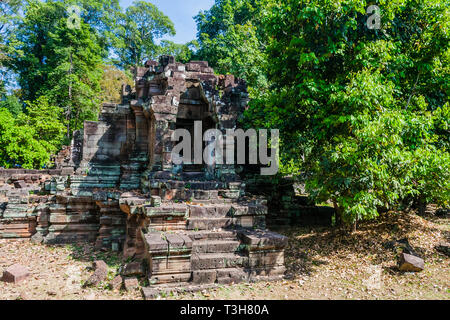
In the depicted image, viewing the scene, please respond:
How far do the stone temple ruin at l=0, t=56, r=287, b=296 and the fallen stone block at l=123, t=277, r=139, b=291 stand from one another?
0.86ft

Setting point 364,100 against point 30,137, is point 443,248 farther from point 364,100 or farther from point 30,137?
point 30,137

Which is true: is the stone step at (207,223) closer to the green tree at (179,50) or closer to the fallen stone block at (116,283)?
the fallen stone block at (116,283)

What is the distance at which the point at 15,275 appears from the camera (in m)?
5.81

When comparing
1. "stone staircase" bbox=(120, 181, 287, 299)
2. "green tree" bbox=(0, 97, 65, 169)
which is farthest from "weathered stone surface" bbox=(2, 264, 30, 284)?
"green tree" bbox=(0, 97, 65, 169)

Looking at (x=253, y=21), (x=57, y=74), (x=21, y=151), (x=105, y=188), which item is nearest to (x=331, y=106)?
(x=105, y=188)

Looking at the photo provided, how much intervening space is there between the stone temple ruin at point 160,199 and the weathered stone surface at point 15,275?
220cm

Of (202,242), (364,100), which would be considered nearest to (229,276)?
(202,242)

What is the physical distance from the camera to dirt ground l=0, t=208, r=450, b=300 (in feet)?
17.9

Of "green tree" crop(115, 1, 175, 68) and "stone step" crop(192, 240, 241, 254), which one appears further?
"green tree" crop(115, 1, 175, 68)

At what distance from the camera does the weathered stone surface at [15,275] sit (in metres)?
5.80

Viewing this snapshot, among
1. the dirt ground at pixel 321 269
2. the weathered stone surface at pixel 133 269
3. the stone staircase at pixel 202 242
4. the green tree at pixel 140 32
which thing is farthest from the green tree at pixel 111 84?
the weathered stone surface at pixel 133 269

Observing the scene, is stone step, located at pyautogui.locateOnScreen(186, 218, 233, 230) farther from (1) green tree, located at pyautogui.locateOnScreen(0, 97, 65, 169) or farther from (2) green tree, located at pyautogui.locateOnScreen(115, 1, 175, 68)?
(2) green tree, located at pyautogui.locateOnScreen(115, 1, 175, 68)

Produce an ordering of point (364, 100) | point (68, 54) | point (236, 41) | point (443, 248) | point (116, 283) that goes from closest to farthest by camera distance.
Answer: point (116, 283), point (364, 100), point (443, 248), point (236, 41), point (68, 54)

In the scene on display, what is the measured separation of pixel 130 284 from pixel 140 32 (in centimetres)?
3470
